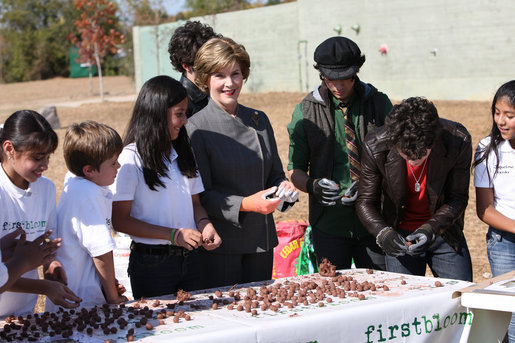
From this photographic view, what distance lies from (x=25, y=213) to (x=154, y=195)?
1.96 ft

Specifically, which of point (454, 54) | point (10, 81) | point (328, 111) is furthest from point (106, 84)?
point (328, 111)

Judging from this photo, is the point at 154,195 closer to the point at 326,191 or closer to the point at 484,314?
the point at 326,191

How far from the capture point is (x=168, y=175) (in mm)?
3109

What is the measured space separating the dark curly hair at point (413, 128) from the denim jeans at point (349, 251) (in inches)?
30.3

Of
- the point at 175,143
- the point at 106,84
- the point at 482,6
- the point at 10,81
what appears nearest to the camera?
the point at 175,143

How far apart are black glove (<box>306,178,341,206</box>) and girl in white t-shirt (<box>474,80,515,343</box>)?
0.76 m

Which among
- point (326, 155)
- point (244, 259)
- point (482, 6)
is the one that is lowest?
point (244, 259)

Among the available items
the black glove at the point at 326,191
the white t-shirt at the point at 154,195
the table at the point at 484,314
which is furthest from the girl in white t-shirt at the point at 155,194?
Answer: the table at the point at 484,314

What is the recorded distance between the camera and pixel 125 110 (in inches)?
773

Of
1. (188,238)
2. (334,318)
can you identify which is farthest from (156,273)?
(334,318)

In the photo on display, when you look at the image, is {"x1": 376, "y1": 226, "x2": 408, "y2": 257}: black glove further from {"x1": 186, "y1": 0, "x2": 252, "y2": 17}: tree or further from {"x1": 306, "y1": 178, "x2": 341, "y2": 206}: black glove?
{"x1": 186, "y1": 0, "x2": 252, "y2": 17}: tree

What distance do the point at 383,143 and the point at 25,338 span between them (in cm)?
189

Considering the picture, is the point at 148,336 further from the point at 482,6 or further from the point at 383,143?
the point at 482,6

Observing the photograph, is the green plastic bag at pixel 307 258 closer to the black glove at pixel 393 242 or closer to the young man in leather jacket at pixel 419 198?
the young man in leather jacket at pixel 419 198
